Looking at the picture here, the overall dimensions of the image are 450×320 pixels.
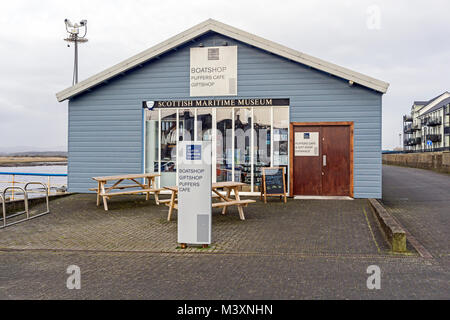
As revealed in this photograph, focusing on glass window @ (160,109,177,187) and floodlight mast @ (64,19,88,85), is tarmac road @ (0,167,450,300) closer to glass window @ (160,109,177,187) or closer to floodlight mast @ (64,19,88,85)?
glass window @ (160,109,177,187)

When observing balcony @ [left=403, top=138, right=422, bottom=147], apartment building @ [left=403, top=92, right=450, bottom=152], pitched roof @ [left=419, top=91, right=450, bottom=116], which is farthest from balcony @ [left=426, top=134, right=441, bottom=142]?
balcony @ [left=403, top=138, right=422, bottom=147]

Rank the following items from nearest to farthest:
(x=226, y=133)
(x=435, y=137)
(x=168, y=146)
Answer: (x=226, y=133) → (x=168, y=146) → (x=435, y=137)

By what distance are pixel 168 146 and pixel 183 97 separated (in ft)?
5.40

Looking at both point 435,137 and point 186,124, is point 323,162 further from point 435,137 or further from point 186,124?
point 435,137

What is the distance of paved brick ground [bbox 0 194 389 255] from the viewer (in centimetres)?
704

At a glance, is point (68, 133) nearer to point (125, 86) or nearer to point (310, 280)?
point (125, 86)

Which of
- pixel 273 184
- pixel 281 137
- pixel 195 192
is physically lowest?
pixel 273 184

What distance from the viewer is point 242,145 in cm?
1376

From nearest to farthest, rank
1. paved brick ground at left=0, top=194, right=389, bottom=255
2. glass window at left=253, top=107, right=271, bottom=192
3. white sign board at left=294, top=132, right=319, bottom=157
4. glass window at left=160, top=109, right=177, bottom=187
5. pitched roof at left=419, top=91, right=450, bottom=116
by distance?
paved brick ground at left=0, top=194, right=389, bottom=255
white sign board at left=294, top=132, right=319, bottom=157
glass window at left=253, top=107, right=271, bottom=192
glass window at left=160, top=109, right=177, bottom=187
pitched roof at left=419, top=91, right=450, bottom=116

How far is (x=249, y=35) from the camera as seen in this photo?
1329 centimetres

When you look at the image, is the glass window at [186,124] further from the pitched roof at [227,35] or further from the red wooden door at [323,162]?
the red wooden door at [323,162]

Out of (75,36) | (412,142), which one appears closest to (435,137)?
(412,142)

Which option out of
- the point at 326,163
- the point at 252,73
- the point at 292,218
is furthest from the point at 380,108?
the point at 292,218

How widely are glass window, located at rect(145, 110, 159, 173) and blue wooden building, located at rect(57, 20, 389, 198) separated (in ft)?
0.11
